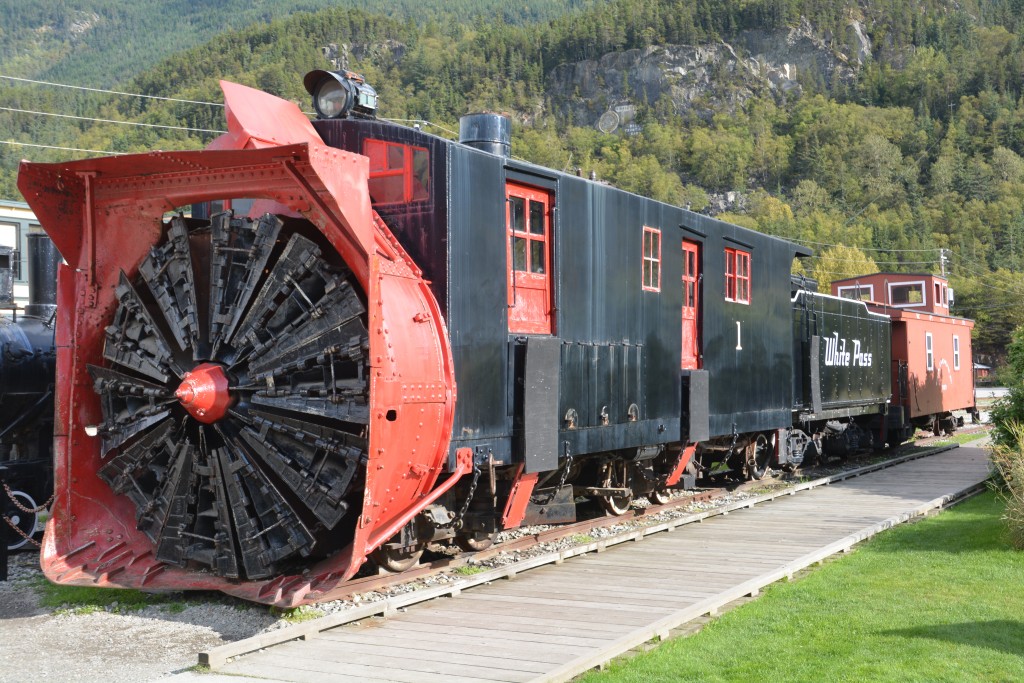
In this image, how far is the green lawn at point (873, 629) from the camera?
6.48 metres

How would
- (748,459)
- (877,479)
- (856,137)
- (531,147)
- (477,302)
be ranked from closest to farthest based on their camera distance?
(477,302) → (748,459) → (877,479) → (531,147) → (856,137)

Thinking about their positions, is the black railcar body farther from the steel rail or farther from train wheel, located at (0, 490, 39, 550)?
train wheel, located at (0, 490, 39, 550)

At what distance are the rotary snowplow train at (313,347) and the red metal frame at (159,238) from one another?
0.02 m

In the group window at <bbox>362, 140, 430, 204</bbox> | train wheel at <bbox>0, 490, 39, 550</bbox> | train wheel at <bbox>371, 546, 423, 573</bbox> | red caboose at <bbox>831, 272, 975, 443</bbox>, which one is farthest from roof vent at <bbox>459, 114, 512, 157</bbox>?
red caboose at <bbox>831, 272, 975, 443</bbox>

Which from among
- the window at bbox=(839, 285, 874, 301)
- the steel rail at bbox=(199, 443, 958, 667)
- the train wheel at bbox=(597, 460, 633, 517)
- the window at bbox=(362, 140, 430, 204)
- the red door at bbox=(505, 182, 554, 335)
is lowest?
the steel rail at bbox=(199, 443, 958, 667)

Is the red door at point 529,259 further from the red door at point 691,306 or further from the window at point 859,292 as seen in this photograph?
the window at point 859,292

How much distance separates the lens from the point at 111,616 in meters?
8.34

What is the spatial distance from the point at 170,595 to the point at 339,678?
320cm

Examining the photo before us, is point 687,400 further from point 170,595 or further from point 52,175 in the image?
point 52,175

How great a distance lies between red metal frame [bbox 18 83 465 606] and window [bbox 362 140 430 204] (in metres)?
0.39

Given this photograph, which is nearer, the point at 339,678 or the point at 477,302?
the point at 339,678

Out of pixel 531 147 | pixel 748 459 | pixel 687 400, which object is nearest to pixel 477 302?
pixel 687 400

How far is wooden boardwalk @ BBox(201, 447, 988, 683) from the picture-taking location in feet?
21.8

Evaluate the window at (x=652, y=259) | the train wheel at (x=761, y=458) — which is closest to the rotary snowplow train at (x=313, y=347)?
the window at (x=652, y=259)
